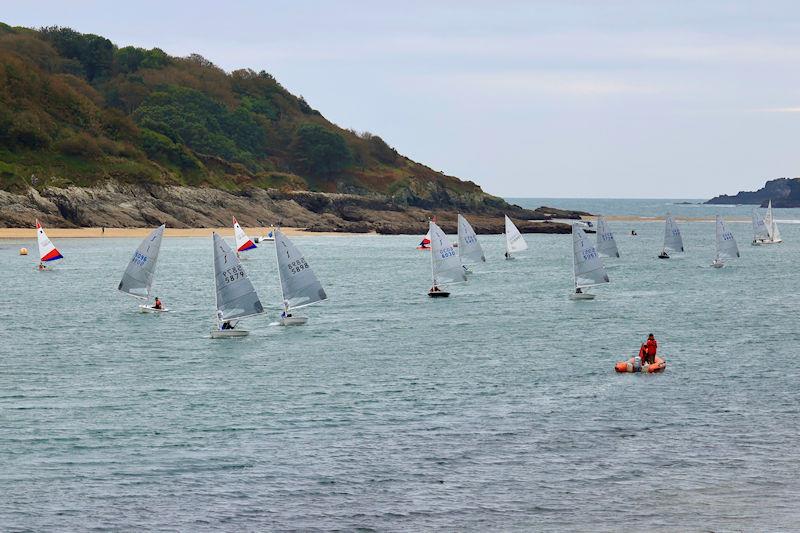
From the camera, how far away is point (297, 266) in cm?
6506

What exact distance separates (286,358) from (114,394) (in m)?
11.8

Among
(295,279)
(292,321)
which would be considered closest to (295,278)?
(295,279)

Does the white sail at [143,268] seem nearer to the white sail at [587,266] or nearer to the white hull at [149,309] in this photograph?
the white hull at [149,309]

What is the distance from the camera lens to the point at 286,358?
5638cm

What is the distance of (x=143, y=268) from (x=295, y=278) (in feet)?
49.1

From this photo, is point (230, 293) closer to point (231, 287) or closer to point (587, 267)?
point (231, 287)

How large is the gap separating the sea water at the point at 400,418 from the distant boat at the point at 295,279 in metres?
2.19

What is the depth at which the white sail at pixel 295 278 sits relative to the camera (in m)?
64.2

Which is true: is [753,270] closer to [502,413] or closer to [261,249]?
[261,249]

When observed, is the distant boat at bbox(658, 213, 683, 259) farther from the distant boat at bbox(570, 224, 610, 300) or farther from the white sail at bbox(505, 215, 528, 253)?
the distant boat at bbox(570, 224, 610, 300)

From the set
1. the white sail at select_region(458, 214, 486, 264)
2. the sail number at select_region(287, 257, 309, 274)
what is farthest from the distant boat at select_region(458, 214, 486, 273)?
the sail number at select_region(287, 257, 309, 274)

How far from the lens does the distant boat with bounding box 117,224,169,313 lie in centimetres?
7419

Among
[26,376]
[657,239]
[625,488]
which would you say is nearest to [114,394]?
[26,376]

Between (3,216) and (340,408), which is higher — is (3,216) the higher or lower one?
the higher one
